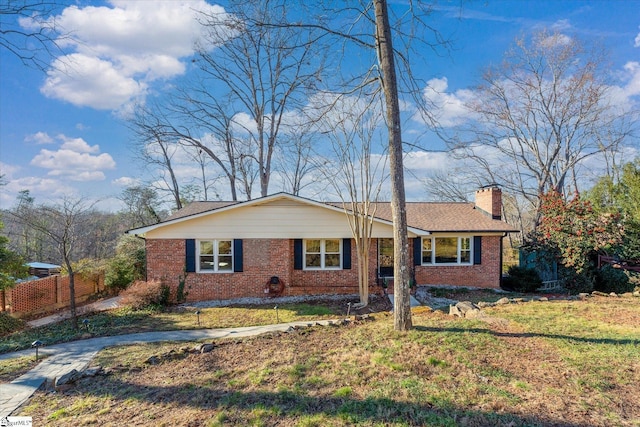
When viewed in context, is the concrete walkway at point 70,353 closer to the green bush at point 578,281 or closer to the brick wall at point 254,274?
the brick wall at point 254,274

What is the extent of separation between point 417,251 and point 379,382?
1017 cm

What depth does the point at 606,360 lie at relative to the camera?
17.0 ft

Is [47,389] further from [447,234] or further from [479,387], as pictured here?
[447,234]

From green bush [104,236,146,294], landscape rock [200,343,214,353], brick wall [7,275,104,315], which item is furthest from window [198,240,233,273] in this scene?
landscape rock [200,343,214,353]

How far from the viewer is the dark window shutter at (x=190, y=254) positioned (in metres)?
12.6

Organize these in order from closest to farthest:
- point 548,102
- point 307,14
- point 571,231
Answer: point 307,14 < point 571,231 < point 548,102

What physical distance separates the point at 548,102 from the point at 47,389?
26.3 m

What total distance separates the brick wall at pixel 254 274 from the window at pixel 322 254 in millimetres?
243

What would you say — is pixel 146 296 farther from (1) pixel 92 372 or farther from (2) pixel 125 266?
(1) pixel 92 372

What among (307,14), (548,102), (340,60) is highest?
(548,102)

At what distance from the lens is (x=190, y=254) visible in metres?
12.6

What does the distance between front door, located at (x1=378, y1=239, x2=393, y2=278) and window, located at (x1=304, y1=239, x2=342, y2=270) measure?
6.14ft

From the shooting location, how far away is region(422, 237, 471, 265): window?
47.1 ft

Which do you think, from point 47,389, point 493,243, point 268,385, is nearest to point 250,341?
point 268,385
